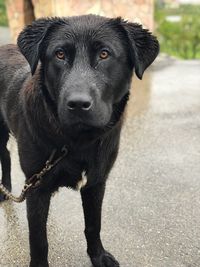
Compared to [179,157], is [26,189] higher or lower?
higher

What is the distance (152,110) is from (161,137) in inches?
41.3

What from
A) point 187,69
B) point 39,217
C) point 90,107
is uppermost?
point 90,107

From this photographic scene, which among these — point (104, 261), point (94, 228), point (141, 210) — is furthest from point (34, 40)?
point (141, 210)

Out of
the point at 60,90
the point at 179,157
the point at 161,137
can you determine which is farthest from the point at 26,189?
the point at 161,137

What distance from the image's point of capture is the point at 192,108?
21.9 ft

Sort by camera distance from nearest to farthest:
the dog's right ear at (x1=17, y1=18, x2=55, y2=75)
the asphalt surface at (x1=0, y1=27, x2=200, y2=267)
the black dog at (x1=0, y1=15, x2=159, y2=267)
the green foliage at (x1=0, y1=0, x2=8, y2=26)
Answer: the black dog at (x1=0, y1=15, x2=159, y2=267) < the dog's right ear at (x1=17, y1=18, x2=55, y2=75) < the asphalt surface at (x1=0, y1=27, x2=200, y2=267) < the green foliage at (x1=0, y1=0, x2=8, y2=26)

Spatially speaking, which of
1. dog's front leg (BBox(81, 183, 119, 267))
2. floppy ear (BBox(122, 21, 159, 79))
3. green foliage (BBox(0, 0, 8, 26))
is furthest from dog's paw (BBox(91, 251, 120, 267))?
green foliage (BBox(0, 0, 8, 26))

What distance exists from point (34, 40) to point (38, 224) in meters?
1.09

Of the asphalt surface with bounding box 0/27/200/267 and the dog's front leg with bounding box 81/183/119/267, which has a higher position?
the dog's front leg with bounding box 81/183/119/267

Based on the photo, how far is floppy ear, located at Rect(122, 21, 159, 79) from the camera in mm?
2738

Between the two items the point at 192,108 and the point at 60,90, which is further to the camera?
the point at 192,108

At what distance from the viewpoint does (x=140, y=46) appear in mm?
2771

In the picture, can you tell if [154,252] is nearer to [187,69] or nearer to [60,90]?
[60,90]

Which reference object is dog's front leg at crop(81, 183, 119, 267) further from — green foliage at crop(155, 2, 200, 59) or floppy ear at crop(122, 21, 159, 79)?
green foliage at crop(155, 2, 200, 59)
